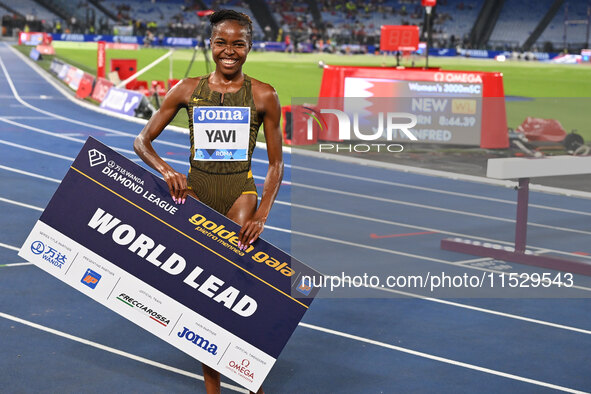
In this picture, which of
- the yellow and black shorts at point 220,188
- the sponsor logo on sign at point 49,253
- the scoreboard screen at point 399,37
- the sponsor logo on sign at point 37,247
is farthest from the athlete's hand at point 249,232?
the scoreboard screen at point 399,37

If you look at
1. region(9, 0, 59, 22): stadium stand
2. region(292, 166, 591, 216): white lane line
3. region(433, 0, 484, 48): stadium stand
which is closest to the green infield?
region(292, 166, 591, 216): white lane line

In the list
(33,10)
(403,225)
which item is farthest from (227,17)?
(33,10)

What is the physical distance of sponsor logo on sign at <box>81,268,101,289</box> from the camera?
4.96m

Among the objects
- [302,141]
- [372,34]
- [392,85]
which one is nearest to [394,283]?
[302,141]

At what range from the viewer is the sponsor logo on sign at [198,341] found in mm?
4887

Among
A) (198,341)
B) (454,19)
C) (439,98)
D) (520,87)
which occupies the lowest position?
(198,341)

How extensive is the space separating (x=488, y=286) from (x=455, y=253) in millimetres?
1237

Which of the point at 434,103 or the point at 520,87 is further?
the point at 520,87

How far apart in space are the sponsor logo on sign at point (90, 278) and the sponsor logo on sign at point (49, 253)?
0.47ft

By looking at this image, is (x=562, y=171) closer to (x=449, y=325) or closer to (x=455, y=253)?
(x=455, y=253)

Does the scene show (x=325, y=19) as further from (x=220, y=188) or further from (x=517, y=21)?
(x=220, y=188)

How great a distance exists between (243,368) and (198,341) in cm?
30

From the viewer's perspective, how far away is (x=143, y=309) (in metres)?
4.96

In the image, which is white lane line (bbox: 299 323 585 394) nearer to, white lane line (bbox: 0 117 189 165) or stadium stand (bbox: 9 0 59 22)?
white lane line (bbox: 0 117 189 165)
